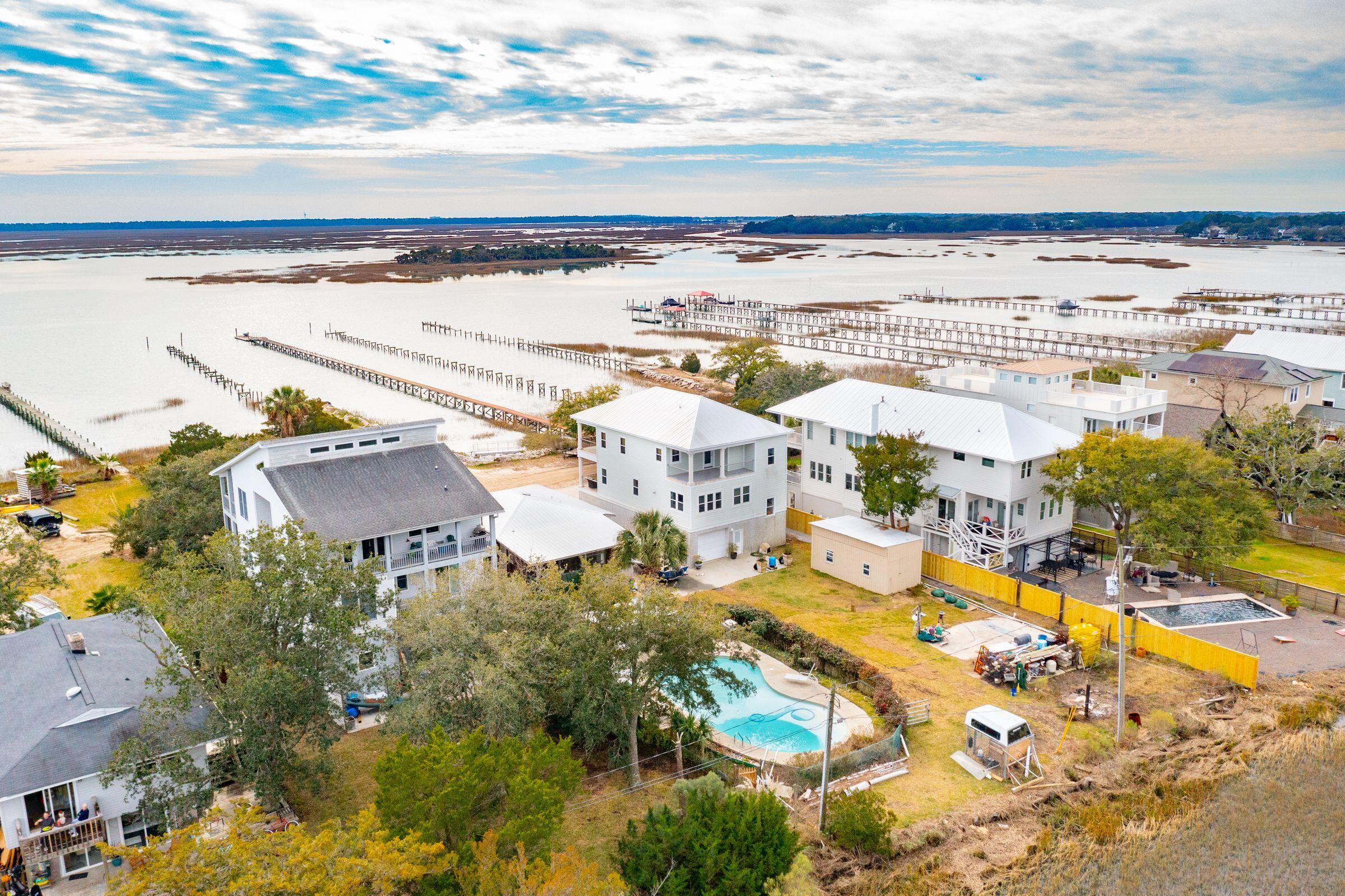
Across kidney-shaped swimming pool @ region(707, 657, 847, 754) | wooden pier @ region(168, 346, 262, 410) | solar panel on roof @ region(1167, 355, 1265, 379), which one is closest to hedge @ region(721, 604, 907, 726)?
kidney-shaped swimming pool @ region(707, 657, 847, 754)

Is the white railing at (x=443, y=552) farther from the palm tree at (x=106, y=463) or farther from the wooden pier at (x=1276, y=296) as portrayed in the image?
the wooden pier at (x=1276, y=296)

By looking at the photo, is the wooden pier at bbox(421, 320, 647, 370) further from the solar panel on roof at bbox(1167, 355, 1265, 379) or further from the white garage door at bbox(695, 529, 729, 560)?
the white garage door at bbox(695, 529, 729, 560)

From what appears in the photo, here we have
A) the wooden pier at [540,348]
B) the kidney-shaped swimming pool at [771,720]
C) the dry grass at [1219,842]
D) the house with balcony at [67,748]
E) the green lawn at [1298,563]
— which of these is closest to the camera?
the house with balcony at [67,748]

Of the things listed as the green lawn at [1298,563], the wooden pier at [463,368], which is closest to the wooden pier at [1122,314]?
the green lawn at [1298,563]

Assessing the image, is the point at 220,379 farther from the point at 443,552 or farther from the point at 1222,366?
the point at 1222,366

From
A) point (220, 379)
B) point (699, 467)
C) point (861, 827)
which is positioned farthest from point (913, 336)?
point (861, 827)

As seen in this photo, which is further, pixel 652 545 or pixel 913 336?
pixel 913 336
